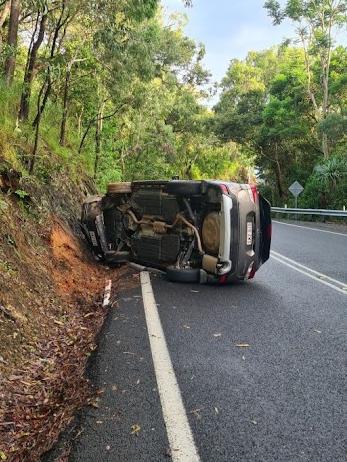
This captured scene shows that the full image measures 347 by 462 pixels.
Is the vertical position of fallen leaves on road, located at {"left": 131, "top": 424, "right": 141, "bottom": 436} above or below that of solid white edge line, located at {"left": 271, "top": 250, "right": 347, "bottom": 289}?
above

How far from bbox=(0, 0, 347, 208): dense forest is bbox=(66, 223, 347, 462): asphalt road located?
4.34m

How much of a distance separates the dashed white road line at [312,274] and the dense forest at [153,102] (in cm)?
526

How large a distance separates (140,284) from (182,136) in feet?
124

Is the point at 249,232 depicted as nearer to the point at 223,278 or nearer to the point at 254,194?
the point at 254,194

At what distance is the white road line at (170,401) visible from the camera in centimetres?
285

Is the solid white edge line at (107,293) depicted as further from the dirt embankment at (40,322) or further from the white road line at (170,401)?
the white road line at (170,401)

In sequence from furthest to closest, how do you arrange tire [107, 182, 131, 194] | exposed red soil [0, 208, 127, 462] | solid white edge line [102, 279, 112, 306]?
tire [107, 182, 131, 194] → solid white edge line [102, 279, 112, 306] → exposed red soil [0, 208, 127, 462]

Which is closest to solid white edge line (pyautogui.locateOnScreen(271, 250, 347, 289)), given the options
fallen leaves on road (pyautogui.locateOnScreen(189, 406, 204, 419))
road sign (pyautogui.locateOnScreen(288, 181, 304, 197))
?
fallen leaves on road (pyautogui.locateOnScreen(189, 406, 204, 419))

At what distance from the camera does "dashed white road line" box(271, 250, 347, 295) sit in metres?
7.92

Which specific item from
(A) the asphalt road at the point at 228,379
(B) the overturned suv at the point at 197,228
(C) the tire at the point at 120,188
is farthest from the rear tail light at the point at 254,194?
(C) the tire at the point at 120,188

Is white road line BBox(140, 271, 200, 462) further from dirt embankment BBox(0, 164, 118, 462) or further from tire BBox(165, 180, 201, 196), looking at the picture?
tire BBox(165, 180, 201, 196)

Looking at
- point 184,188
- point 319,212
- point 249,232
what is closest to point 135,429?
point 249,232

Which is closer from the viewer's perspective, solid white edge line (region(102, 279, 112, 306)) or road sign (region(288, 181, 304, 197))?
solid white edge line (region(102, 279, 112, 306))

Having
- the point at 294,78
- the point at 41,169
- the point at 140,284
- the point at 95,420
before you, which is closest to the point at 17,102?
the point at 41,169
